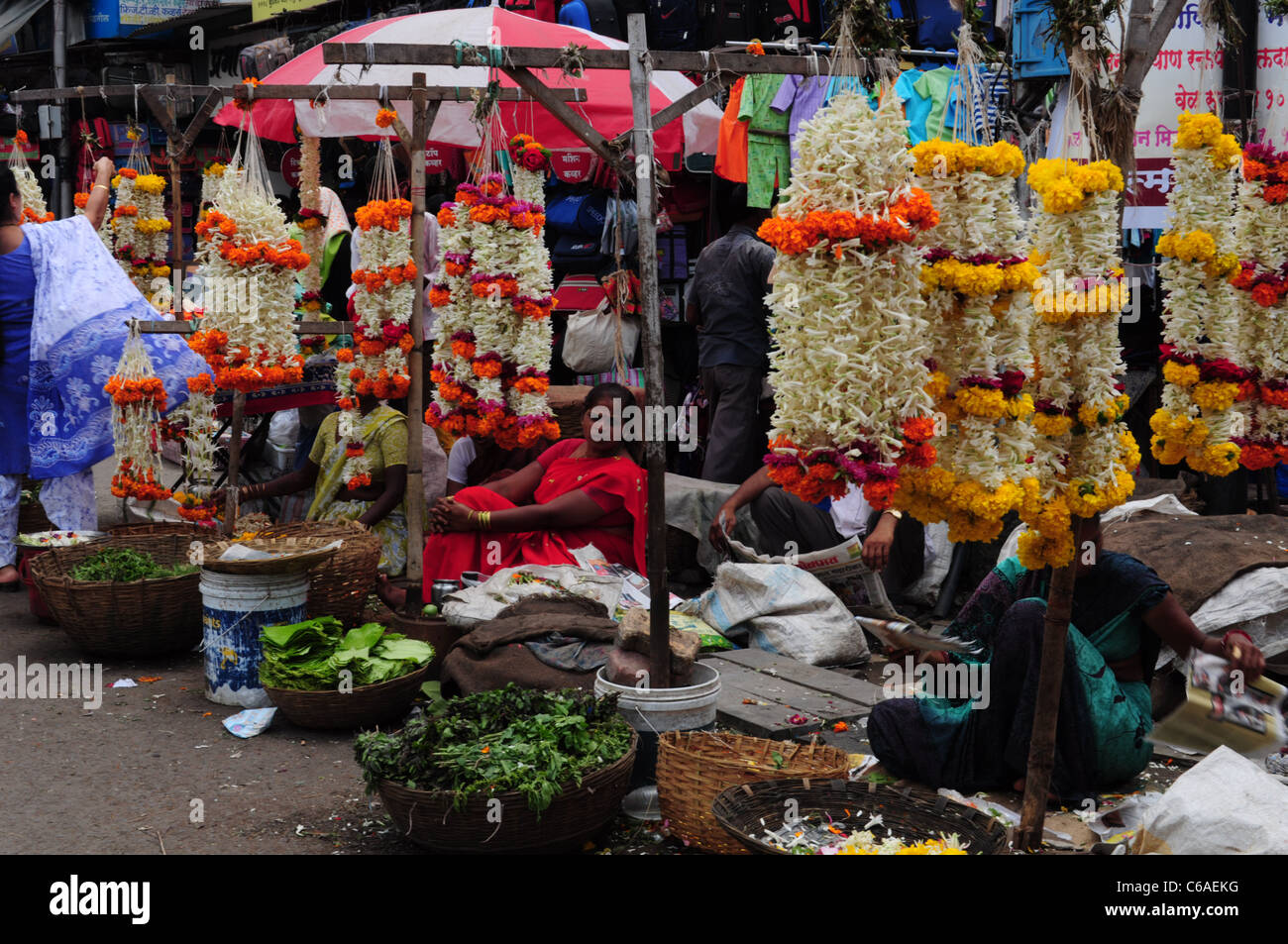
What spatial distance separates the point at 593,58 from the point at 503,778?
8.68 ft

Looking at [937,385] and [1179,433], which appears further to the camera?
[1179,433]

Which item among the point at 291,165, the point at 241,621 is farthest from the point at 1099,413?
the point at 291,165

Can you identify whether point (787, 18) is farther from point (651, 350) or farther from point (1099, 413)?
point (1099, 413)

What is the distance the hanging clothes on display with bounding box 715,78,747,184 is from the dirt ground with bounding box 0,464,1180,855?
453 cm

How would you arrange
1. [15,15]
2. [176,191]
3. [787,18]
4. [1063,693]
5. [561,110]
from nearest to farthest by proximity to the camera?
[1063,693] → [561,110] → [176,191] → [787,18] → [15,15]

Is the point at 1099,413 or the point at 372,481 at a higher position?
the point at 1099,413

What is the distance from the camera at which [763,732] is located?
455cm

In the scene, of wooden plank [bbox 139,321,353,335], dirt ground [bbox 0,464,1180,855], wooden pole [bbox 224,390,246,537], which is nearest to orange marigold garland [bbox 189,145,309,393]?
wooden plank [bbox 139,321,353,335]

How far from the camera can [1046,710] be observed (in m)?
3.41

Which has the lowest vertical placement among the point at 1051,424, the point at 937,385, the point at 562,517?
the point at 562,517

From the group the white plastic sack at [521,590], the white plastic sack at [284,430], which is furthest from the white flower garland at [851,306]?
the white plastic sack at [284,430]

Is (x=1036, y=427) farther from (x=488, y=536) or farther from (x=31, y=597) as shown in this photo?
(x=31, y=597)

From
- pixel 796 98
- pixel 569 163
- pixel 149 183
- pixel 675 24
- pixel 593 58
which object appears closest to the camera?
pixel 593 58
